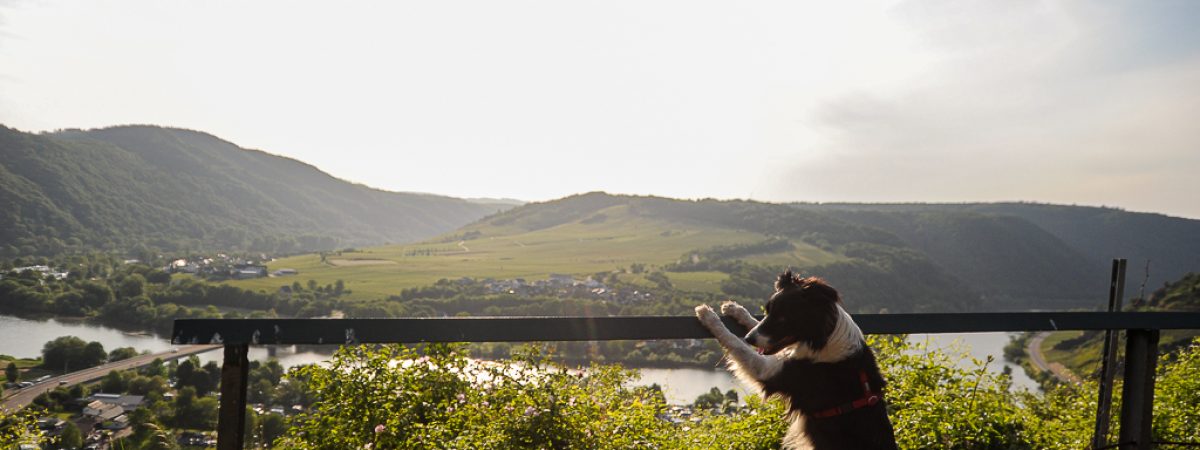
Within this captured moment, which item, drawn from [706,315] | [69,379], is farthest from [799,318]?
[69,379]

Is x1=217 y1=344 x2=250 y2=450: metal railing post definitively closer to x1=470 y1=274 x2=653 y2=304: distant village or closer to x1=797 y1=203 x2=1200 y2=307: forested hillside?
x1=470 y1=274 x2=653 y2=304: distant village

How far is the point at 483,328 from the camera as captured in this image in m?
1.68

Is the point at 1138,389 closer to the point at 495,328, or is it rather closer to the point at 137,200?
the point at 495,328

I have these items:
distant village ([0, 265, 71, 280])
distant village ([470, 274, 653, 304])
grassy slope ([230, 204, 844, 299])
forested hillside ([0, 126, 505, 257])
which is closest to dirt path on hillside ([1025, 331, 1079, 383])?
grassy slope ([230, 204, 844, 299])

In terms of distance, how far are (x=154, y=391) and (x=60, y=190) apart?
4544 inches

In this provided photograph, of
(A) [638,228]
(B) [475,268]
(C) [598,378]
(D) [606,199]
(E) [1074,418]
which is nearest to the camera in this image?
(C) [598,378]

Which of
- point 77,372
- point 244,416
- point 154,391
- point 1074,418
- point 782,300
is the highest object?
point 782,300

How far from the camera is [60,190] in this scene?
108 m

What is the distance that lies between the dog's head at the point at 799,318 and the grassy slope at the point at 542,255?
76.8 metres

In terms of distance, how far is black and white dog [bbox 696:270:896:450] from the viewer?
2377 mm

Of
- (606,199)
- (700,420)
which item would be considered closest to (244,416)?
(700,420)

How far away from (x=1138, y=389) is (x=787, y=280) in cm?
163

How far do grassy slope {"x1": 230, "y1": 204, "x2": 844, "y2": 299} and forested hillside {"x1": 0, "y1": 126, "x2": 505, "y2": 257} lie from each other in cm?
3001

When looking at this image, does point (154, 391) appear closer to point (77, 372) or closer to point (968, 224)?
point (77, 372)
